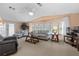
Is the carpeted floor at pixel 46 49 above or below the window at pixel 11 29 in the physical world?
below

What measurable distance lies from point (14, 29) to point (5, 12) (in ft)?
1.39

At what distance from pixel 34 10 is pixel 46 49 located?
0.92 metres

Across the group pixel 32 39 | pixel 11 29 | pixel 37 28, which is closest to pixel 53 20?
pixel 37 28

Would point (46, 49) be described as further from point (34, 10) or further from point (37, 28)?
point (34, 10)

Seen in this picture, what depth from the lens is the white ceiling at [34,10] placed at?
1960 millimetres

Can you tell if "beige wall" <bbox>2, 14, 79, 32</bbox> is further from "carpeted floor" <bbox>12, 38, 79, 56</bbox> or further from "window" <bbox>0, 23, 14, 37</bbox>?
"carpeted floor" <bbox>12, 38, 79, 56</bbox>

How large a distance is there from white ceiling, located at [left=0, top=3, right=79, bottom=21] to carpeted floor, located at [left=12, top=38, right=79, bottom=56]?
0.57 meters

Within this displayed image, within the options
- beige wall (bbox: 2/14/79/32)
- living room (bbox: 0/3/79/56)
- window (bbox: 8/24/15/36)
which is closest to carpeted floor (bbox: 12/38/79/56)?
living room (bbox: 0/3/79/56)

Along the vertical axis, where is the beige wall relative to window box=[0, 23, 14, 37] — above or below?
above

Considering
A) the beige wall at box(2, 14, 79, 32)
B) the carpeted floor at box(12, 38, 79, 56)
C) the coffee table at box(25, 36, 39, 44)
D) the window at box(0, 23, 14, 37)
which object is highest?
the beige wall at box(2, 14, 79, 32)

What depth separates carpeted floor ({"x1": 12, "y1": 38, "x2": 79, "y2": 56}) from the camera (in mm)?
1993

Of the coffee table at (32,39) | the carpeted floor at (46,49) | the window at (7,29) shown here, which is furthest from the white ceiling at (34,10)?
the carpeted floor at (46,49)

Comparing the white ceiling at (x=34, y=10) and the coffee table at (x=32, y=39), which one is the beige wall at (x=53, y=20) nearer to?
the white ceiling at (x=34, y=10)

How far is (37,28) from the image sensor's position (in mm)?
Result: 2104
